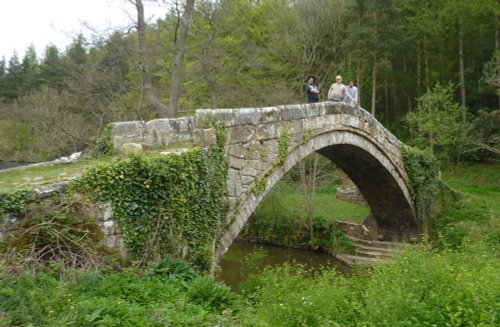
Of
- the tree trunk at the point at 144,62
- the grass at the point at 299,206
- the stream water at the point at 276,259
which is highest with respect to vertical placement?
the tree trunk at the point at 144,62

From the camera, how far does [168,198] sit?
20.2ft

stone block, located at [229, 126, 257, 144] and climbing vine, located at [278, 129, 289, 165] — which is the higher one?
stone block, located at [229, 126, 257, 144]

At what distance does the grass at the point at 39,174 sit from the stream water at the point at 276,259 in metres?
7.48

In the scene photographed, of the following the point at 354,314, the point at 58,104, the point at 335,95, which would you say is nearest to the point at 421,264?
the point at 354,314

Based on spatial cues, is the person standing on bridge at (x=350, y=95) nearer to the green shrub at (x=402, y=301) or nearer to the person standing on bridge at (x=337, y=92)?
the person standing on bridge at (x=337, y=92)

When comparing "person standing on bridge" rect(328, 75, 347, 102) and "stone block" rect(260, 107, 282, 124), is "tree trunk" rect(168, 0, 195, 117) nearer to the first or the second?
"person standing on bridge" rect(328, 75, 347, 102)

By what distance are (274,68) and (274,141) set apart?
10025 millimetres

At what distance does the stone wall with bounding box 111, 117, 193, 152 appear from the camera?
269 inches

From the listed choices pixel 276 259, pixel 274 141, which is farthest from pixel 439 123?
pixel 274 141

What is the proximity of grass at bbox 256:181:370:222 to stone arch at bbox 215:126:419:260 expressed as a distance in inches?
48.3

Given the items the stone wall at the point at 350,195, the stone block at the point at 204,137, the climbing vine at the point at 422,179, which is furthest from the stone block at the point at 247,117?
the stone wall at the point at 350,195

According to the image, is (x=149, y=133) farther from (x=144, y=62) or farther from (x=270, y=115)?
(x=144, y=62)

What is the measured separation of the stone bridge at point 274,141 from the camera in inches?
280

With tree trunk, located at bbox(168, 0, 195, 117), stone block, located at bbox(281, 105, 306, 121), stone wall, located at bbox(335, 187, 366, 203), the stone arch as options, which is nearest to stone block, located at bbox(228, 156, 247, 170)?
the stone arch
